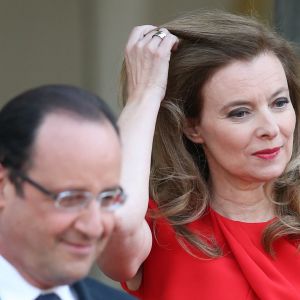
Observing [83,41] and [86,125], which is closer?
[86,125]

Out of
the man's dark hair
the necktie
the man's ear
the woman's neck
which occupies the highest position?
the man's dark hair

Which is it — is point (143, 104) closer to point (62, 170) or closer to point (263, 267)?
point (263, 267)

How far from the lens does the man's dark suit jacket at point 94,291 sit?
7.93ft

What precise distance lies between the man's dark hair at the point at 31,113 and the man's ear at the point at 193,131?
1.25 m

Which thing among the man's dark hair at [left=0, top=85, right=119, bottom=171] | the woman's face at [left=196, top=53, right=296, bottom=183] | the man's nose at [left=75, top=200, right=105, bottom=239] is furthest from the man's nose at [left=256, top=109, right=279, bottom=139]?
the man's nose at [left=75, top=200, right=105, bottom=239]

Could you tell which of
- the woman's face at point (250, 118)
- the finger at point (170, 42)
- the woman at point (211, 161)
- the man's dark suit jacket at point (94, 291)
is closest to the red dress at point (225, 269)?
the woman at point (211, 161)

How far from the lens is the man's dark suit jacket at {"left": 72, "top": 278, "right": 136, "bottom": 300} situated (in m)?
2.42

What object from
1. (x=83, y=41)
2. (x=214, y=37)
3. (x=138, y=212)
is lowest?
(x=83, y=41)

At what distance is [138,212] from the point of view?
10.6 ft

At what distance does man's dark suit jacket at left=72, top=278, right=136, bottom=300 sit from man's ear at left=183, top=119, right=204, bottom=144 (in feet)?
3.63

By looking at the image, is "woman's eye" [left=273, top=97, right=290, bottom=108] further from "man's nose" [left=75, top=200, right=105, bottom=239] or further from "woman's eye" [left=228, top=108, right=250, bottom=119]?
"man's nose" [left=75, top=200, right=105, bottom=239]

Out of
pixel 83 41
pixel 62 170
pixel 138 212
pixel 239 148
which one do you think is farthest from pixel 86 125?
pixel 83 41

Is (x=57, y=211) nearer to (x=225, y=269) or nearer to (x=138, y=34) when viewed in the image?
(x=225, y=269)

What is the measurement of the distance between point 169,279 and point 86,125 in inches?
49.7
